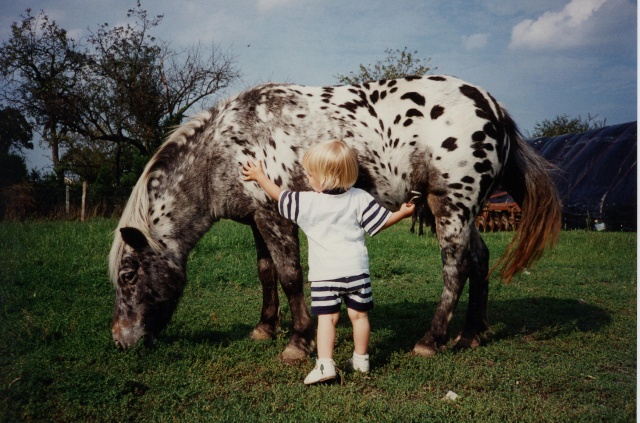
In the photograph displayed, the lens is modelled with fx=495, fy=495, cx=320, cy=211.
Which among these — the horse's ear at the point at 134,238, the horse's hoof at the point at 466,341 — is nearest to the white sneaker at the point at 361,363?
the horse's hoof at the point at 466,341

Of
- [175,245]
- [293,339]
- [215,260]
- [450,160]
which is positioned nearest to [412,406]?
[293,339]

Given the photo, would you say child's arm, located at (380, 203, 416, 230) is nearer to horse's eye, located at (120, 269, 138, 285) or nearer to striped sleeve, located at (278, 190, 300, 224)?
striped sleeve, located at (278, 190, 300, 224)

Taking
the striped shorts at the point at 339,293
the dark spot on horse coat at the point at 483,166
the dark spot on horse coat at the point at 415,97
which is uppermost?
the dark spot on horse coat at the point at 415,97

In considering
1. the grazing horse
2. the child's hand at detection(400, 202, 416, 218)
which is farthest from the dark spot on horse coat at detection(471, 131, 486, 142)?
the child's hand at detection(400, 202, 416, 218)

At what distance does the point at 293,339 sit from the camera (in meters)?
3.90

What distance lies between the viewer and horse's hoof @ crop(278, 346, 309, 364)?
3756 millimetres

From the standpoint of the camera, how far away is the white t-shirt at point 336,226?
130 inches

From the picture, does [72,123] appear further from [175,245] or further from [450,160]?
[450,160]

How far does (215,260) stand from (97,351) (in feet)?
13.6

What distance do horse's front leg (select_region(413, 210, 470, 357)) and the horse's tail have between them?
1.80 feet

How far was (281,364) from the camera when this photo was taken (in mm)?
3670

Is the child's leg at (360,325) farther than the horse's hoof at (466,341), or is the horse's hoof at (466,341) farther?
the horse's hoof at (466,341)

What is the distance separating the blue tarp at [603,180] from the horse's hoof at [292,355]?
4.99m

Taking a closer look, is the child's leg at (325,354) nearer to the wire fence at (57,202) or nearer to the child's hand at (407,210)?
the child's hand at (407,210)
